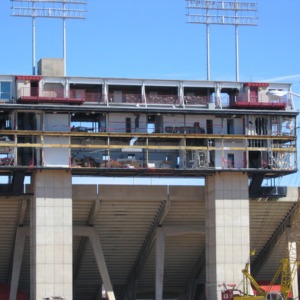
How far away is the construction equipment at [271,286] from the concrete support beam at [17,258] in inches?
725

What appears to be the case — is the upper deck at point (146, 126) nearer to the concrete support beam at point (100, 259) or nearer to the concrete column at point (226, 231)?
the concrete column at point (226, 231)

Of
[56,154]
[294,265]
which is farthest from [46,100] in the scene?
[294,265]

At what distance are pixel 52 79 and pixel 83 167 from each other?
8.22 m

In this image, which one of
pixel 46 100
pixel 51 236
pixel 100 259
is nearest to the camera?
pixel 51 236

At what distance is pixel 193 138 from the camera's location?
4373 inches

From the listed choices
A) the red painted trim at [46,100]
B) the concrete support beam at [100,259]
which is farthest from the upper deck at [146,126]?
the concrete support beam at [100,259]

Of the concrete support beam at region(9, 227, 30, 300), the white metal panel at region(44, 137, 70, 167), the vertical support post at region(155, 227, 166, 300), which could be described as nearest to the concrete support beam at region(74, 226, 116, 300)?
the vertical support post at region(155, 227, 166, 300)

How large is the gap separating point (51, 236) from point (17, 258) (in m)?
6.49

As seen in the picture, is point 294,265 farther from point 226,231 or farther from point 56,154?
point 56,154

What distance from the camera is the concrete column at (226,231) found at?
110m

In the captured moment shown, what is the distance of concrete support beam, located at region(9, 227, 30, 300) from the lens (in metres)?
111

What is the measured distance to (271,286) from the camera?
4695 inches

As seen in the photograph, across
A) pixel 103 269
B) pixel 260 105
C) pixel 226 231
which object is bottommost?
pixel 103 269

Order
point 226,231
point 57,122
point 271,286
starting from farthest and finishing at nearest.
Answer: point 271,286 < point 226,231 < point 57,122
